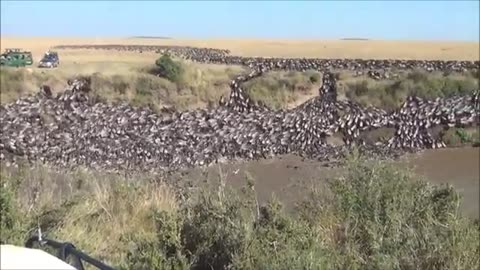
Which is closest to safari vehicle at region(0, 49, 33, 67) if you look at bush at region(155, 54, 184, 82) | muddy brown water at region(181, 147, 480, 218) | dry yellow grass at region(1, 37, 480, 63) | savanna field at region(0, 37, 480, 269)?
dry yellow grass at region(1, 37, 480, 63)

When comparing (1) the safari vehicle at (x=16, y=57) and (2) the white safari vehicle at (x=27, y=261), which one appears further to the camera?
(1) the safari vehicle at (x=16, y=57)

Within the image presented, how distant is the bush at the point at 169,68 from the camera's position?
3638 centimetres

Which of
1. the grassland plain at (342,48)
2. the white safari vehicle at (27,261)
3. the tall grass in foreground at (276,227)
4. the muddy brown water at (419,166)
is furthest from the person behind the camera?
the grassland plain at (342,48)

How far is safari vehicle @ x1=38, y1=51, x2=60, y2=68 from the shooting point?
90.0 ft

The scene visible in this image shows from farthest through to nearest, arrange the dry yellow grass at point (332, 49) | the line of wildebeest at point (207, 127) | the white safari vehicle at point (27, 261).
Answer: the dry yellow grass at point (332, 49) < the line of wildebeest at point (207, 127) < the white safari vehicle at point (27, 261)

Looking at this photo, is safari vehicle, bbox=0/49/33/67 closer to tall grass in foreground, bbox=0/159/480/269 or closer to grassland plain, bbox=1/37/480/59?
grassland plain, bbox=1/37/480/59

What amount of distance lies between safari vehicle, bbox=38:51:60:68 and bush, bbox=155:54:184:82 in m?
7.08

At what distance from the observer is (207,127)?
33406 millimetres

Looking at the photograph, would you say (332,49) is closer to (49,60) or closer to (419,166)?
(49,60)

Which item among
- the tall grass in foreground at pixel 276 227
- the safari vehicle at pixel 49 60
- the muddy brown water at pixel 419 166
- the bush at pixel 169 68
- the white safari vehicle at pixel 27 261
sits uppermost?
the white safari vehicle at pixel 27 261

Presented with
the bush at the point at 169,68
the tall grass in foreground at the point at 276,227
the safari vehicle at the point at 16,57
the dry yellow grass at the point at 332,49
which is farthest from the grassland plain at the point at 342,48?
the tall grass in foreground at the point at 276,227

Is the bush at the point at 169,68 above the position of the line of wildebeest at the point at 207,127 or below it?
above

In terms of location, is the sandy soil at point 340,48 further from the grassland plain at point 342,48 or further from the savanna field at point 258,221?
the savanna field at point 258,221

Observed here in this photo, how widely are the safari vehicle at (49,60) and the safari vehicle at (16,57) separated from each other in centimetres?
51
